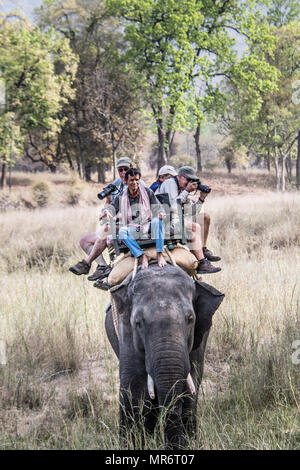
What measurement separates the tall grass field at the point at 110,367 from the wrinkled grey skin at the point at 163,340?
23cm

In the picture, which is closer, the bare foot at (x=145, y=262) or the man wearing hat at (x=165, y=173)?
the bare foot at (x=145, y=262)

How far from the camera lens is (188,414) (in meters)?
4.08

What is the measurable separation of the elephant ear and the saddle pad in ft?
1.06

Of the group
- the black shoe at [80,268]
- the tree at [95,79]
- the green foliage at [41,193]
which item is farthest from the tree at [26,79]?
the black shoe at [80,268]

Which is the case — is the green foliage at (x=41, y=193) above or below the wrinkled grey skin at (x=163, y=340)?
above

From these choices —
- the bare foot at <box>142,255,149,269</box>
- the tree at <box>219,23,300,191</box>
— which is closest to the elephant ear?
the bare foot at <box>142,255,149,269</box>

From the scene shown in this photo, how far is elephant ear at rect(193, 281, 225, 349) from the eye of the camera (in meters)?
4.08

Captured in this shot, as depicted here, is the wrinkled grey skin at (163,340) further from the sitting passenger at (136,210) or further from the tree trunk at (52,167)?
the tree trunk at (52,167)

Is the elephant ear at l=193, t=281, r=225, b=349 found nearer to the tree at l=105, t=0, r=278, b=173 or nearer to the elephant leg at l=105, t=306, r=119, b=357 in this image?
the elephant leg at l=105, t=306, r=119, b=357

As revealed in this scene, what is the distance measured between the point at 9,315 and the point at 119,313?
378 cm

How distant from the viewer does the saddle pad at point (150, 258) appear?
4373mm

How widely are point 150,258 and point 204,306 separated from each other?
0.65 meters
